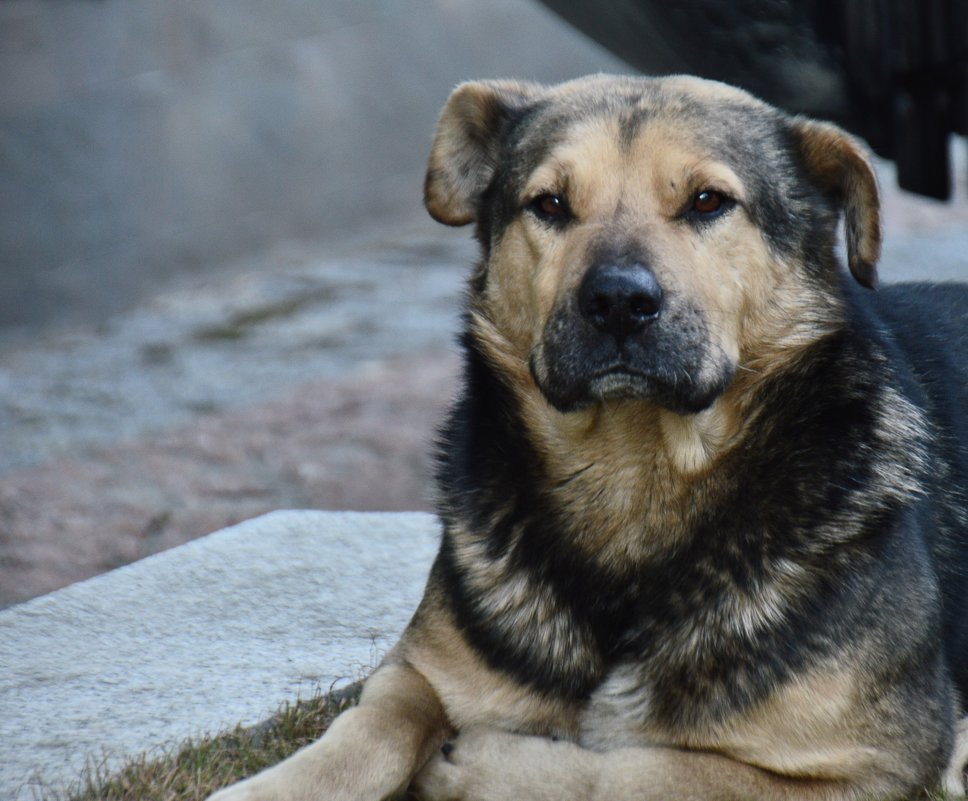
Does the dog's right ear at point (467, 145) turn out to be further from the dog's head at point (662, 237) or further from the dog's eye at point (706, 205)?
the dog's eye at point (706, 205)

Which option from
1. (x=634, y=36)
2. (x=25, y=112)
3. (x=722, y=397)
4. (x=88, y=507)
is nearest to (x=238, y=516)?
(x=88, y=507)

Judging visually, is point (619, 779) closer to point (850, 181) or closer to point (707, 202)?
point (707, 202)

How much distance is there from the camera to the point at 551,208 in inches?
147

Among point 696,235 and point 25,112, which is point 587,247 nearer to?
point 696,235

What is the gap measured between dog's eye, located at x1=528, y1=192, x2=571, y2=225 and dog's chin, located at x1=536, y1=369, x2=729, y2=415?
472mm

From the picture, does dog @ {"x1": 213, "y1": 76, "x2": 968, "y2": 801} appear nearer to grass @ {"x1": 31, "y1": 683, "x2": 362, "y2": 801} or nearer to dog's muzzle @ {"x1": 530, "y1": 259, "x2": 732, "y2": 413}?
dog's muzzle @ {"x1": 530, "y1": 259, "x2": 732, "y2": 413}

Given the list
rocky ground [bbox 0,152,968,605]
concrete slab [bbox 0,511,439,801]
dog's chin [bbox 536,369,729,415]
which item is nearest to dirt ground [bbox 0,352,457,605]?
rocky ground [bbox 0,152,968,605]

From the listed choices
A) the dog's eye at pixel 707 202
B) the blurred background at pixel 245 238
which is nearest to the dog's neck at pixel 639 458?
the dog's eye at pixel 707 202

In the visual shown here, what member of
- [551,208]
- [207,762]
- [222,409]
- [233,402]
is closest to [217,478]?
[222,409]

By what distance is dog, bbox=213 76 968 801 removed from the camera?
3.33 metres

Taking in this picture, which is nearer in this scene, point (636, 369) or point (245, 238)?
point (636, 369)

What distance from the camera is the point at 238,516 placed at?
→ 613cm

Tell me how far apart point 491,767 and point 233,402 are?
4.51m

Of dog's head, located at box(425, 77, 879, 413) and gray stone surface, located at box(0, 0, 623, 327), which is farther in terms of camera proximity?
gray stone surface, located at box(0, 0, 623, 327)
